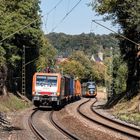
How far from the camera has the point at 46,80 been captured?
47562mm

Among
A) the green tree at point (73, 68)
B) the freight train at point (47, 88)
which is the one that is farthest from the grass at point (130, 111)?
the green tree at point (73, 68)

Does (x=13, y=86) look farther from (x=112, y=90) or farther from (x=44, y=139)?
(x=44, y=139)

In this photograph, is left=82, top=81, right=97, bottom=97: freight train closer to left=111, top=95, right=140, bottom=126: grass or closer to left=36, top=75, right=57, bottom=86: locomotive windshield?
left=36, top=75, right=57, bottom=86: locomotive windshield

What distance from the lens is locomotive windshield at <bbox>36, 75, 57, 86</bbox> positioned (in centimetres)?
4741

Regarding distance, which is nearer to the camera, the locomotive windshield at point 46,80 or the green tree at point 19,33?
the locomotive windshield at point 46,80

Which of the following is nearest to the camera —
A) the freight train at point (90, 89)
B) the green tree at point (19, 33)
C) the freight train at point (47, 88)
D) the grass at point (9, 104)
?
the grass at point (9, 104)

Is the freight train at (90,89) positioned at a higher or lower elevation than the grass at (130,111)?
higher

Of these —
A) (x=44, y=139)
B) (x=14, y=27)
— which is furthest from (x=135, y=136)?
(x=14, y=27)

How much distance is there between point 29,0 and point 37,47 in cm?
1009

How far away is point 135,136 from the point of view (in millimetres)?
22547

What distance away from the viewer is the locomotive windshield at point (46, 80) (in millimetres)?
47406

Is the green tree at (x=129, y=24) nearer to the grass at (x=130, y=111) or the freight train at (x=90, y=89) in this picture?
the grass at (x=130, y=111)

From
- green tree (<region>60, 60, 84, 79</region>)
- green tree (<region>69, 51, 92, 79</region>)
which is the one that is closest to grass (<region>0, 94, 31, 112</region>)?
green tree (<region>60, 60, 84, 79</region>)

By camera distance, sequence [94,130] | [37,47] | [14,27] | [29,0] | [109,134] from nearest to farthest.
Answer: [109,134] → [94,130] → [14,27] → [29,0] → [37,47]
